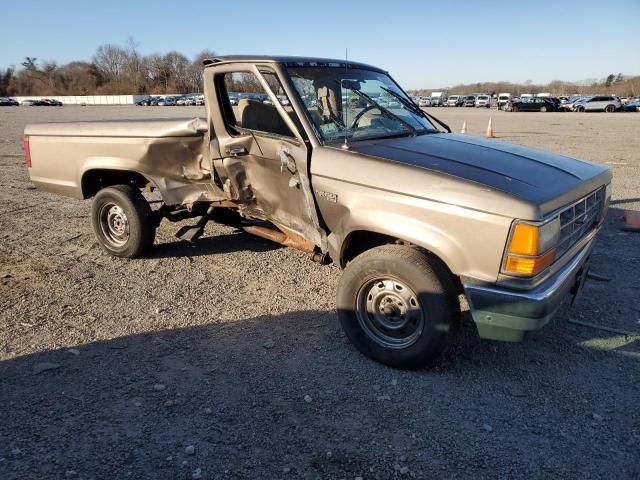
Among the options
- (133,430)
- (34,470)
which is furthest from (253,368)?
(34,470)

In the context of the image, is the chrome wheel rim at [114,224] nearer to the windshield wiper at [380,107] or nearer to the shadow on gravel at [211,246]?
the shadow on gravel at [211,246]

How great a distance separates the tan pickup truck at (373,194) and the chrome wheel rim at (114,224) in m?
0.04

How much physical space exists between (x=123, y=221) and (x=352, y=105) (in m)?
2.96

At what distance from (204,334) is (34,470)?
62.7 inches

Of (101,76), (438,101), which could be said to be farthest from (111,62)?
(438,101)

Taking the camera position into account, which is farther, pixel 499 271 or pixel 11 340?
pixel 11 340

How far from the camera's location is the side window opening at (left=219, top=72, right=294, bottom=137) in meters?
4.10

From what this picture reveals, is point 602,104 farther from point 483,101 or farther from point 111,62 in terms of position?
point 111,62

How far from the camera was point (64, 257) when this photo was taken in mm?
5605

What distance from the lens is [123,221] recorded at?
549 cm

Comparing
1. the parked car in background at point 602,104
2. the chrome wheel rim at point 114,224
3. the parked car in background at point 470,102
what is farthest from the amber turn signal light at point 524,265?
the parked car in background at point 470,102

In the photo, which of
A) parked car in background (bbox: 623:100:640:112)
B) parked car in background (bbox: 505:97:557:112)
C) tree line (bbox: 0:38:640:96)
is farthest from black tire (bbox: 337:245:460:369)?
tree line (bbox: 0:38:640:96)

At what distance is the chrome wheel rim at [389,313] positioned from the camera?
3.33 metres

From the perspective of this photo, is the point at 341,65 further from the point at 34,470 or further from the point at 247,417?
the point at 34,470
